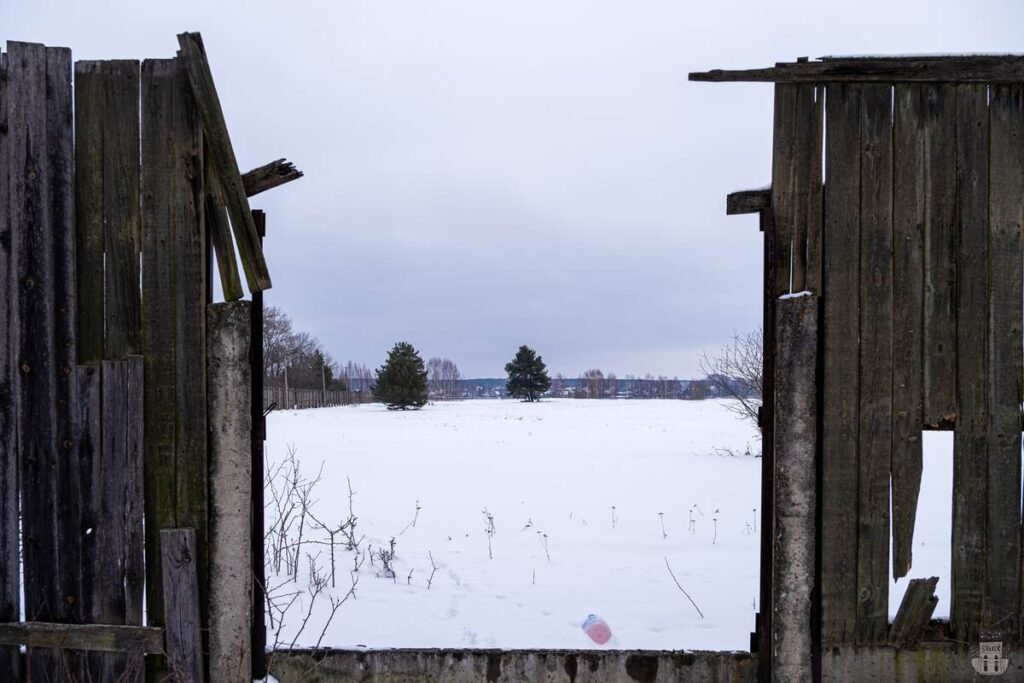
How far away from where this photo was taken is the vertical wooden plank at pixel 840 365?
311cm

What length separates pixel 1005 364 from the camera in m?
3.10

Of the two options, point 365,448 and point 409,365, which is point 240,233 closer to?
point 365,448

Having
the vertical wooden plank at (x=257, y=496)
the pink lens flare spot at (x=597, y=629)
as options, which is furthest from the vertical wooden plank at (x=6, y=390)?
the pink lens flare spot at (x=597, y=629)

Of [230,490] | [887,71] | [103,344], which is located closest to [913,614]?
[887,71]

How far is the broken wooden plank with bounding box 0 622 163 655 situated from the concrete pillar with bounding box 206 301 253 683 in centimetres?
30

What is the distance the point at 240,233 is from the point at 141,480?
130 cm

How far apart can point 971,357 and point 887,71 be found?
145 cm

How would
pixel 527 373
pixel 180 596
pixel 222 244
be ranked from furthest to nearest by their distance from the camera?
1. pixel 527 373
2. pixel 222 244
3. pixel 180 596

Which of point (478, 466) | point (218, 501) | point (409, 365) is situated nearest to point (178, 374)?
point (218, 501)

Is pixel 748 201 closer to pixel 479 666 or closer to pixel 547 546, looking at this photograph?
pixel 479 666

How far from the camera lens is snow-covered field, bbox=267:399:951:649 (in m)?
4.76

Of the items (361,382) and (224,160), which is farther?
(361,382)

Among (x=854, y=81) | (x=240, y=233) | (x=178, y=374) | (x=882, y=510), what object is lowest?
(x=882, y=510)

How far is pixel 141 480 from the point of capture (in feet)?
10.2
